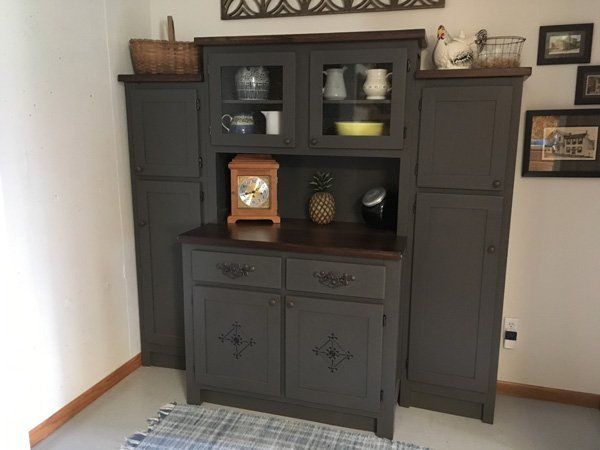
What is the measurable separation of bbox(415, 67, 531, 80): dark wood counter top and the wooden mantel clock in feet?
2.80

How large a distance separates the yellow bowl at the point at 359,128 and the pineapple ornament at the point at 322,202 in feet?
1.20

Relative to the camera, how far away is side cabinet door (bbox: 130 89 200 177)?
98.1 inches

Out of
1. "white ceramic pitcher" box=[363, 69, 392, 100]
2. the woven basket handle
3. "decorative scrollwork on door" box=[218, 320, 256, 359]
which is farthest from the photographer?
the woven basket handle

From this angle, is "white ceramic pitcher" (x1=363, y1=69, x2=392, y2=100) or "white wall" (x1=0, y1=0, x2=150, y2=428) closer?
"white wall" (x1=0, y1=0, x2=150, y2=428)

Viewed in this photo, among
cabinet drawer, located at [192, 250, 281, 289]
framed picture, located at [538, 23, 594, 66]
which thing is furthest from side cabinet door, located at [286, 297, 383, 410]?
framed picture, located at [538, 23, 594, 66]

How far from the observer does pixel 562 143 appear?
7.63 feet

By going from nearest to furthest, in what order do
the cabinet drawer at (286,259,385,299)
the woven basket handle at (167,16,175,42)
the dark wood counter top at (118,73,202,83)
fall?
the cabinet drawer at (286,259,385,299) → the dark wood counter top at (118,73,202,83) → the woven basket handle at (167,16,175,42)

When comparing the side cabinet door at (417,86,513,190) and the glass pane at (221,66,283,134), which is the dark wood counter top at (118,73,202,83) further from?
the side cabinet door at (417,86,513,190)

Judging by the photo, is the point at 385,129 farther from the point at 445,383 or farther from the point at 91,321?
the point at 91,321

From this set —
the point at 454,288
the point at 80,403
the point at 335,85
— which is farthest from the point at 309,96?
the point at 80,403

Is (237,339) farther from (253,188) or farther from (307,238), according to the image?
(253,188)

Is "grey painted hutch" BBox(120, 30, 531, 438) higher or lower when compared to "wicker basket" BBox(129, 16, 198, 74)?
lower

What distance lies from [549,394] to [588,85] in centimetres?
153

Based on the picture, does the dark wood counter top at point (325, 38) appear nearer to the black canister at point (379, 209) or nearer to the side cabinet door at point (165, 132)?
the side cabinet door at point (165, 132)
